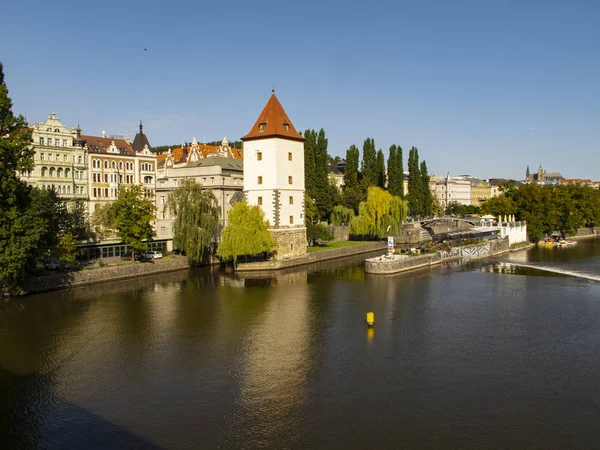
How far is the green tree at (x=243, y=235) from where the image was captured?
1601 inches

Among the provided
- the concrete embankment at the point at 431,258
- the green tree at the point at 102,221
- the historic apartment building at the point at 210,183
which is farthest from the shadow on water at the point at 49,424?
the historic apartment building at the point at 210,183

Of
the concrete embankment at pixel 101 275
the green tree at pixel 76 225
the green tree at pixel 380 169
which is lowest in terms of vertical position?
the concrete embankment at pixel 101 275

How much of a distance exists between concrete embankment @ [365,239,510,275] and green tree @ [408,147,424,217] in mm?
19422

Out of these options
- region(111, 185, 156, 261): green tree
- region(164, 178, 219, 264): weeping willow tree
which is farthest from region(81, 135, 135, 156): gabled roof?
region(111, 185, 156, 261): green tree

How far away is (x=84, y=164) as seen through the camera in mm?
52625

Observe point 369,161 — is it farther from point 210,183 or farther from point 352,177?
point 210,183

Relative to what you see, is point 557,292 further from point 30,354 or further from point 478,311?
point 30,354

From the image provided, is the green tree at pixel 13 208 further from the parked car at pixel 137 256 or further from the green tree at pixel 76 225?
the parked car at pixel 137 256

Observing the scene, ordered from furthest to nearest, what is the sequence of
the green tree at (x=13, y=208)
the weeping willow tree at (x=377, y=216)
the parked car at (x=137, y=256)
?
the weeping willow tree at (x=377, y=216) < the parked car at (x=137, y=256) < the green tree at (x=13, y=208)

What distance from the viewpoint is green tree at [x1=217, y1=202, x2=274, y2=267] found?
4066cm

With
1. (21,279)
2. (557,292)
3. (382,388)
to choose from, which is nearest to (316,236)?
(557,292)

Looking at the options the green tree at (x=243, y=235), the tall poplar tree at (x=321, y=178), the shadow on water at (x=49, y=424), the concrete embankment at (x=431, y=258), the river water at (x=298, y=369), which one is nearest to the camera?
the shadow on water at (x=49, y=424)

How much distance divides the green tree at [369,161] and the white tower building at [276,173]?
28.2m

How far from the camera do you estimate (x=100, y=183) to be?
179 ft
